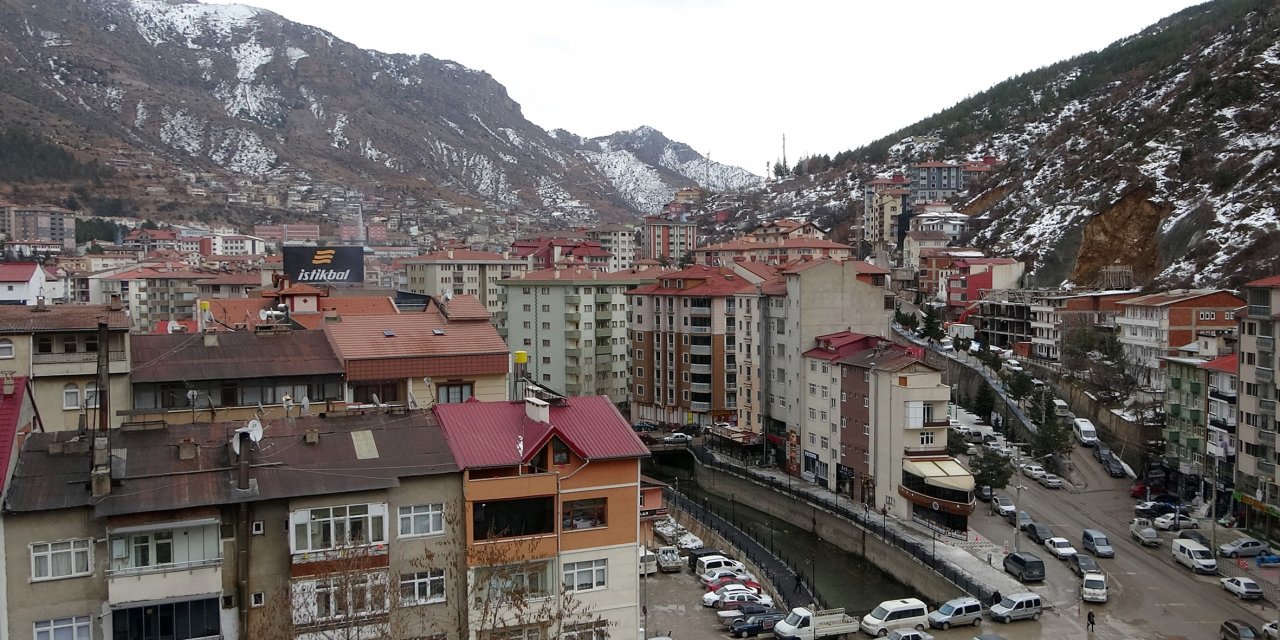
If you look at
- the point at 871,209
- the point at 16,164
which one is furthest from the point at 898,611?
the point at 16,164

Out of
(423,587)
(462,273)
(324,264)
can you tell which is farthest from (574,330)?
(423,587)

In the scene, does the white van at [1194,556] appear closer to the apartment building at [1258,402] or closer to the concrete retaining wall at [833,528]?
the apartment building at [1258,402]

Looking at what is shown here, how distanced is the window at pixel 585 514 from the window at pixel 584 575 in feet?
1.91

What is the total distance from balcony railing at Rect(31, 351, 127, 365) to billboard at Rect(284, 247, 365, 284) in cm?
3753

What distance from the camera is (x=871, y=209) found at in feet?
374

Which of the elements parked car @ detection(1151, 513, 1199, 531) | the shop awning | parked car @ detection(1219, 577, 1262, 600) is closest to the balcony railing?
the shop awning

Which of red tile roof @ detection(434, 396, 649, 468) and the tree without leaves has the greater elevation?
red tile roof @ detection(434, 396, 649, 468)

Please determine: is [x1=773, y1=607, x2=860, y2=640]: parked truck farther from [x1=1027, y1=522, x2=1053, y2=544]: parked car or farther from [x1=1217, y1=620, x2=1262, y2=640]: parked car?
[x1=1027, y1=522, x2=1053, y2=544]: parked car

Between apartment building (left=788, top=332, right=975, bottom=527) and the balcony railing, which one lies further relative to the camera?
apartment building (left=788, top=332, right=975, bottom=527)

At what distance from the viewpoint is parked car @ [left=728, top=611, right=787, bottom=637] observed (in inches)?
986

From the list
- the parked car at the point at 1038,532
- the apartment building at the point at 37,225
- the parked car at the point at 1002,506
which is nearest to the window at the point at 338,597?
the parked car at the point at 1038,532

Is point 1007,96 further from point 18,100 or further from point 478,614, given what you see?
point 18,100

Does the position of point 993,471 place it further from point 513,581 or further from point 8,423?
point 8,423

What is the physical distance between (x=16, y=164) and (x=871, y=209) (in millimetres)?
128248
